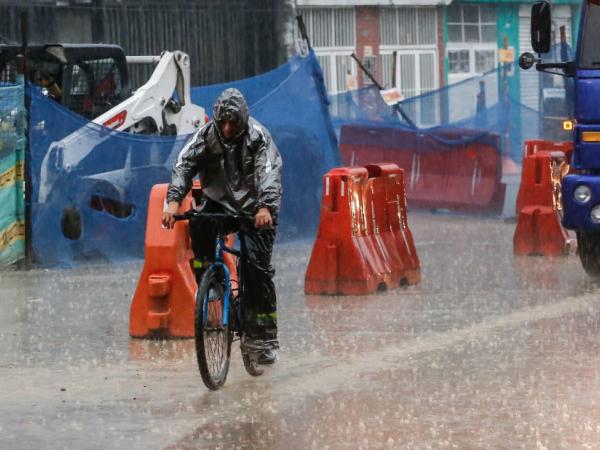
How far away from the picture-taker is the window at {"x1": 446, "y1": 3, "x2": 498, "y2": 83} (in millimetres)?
49625

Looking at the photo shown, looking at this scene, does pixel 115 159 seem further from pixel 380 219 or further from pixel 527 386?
pixel 527 386

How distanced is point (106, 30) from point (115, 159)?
60.6ft

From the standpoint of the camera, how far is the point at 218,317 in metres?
9.78

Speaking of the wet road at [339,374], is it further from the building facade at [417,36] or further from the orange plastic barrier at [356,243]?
the building facade at [417,36]

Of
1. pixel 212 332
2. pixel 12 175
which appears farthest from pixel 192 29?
pixel 212 332

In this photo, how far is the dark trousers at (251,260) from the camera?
9844 millimetres

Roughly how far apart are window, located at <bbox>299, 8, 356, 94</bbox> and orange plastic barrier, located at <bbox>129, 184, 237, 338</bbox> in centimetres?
3399

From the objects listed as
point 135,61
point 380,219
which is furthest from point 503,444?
point 135,61

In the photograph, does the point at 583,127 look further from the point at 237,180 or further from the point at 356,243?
the point at 237,180

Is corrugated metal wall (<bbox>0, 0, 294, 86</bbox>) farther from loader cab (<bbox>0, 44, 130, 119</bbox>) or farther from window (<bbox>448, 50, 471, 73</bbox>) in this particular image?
loader cab (<bbox>0, 44, 130, 119</bbox>)

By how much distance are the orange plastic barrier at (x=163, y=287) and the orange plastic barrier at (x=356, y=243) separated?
2627 mm

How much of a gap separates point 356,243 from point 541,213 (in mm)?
3410

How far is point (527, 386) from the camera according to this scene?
960 cm

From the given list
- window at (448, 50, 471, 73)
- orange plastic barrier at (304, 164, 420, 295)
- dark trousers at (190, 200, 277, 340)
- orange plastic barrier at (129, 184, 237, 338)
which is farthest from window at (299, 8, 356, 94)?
dark trousers at (190, 200, 277, 340)
